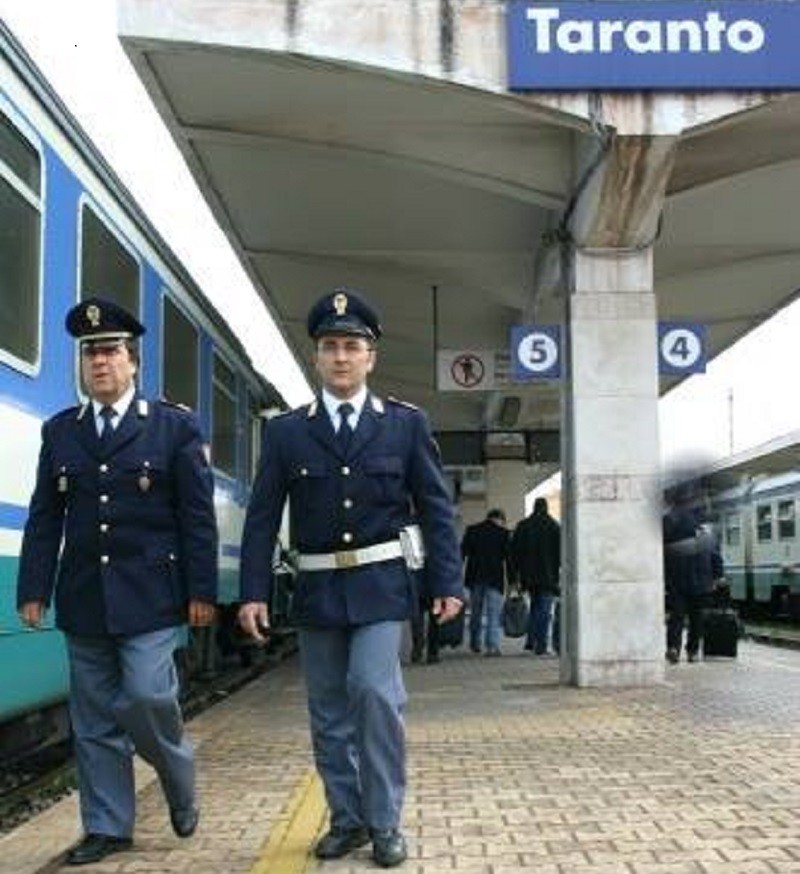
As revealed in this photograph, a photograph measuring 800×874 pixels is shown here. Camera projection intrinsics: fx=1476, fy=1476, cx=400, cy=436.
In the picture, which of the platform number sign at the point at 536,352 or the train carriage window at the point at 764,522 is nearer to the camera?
the platform number sign at the point at 536,352

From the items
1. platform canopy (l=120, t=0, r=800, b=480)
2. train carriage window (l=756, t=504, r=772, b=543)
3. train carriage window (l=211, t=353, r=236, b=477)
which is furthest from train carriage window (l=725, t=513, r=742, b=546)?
train carriage window (l=211, t=353, r=236, b=477)

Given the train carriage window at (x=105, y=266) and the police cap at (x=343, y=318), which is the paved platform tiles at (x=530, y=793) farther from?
the train carriage window at (x=105, y=266)

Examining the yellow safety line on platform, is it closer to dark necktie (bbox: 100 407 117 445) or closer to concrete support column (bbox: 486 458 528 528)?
dark necktie (bbox: 100 407 117 445)

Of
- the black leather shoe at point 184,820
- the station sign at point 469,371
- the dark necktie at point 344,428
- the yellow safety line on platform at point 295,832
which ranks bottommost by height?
the yellow safety line on platform at point 295,832

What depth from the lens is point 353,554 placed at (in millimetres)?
5164

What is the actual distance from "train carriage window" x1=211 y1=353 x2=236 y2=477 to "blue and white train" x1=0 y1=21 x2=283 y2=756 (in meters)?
2.72

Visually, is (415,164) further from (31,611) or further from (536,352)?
(31,611)

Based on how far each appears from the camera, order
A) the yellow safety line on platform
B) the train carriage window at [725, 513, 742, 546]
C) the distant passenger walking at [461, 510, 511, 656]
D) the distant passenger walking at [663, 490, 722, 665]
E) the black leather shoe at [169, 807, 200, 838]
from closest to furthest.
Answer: the yellow safety line on platform, the black leather shoe at [169, 807, 200, 838], the distant passenger walking at [663, 490, 722, 665], the distant passenger walking at [461, 510, 511, 656], the train carriage window at [725, 513, 742, 546]

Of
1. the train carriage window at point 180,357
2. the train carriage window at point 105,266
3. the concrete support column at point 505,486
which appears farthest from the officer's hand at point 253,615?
the concrete support column at point 505,486

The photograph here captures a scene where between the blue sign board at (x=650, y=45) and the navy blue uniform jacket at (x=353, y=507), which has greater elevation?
the blue sign board at (x=650, y=45)

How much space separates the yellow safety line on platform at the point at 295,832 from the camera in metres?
5.15

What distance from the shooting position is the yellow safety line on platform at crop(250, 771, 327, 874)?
5.15 m

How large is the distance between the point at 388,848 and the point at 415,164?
7567 mm

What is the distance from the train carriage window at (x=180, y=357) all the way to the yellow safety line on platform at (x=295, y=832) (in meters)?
3.96
